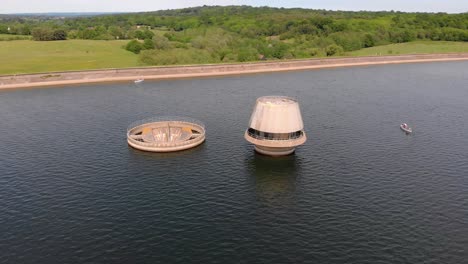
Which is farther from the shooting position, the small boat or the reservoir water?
the small boat

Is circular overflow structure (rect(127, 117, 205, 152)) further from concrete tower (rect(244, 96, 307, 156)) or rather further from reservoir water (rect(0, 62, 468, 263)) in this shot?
concrete tower (rect(244, 96, 307, 156))

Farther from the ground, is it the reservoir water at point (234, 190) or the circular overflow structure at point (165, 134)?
the circular overflow structure at point (165, 134)

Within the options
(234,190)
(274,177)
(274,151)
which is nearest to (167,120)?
(274,151)

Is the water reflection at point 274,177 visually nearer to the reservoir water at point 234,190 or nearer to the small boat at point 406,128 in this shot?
the reservoir water at point 234,190

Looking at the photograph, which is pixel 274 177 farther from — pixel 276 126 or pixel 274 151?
pixel 276 126

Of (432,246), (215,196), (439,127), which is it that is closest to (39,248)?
(215,196)

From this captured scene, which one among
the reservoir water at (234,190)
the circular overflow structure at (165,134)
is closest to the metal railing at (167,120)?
the circular overflow structure at (165,134)

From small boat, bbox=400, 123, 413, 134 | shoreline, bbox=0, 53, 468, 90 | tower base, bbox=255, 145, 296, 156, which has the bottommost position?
tower base, bbox=255, 145, 296, 156

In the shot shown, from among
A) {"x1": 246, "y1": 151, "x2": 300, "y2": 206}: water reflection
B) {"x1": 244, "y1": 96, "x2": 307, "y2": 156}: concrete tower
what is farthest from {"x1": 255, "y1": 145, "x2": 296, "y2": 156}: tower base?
{"x1": 246, "y1": 151, "x2": 300, "y2": 206}: water reflection
